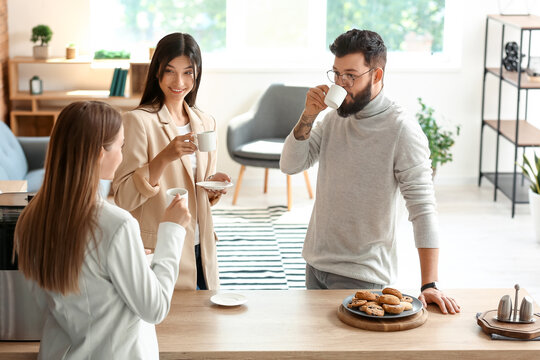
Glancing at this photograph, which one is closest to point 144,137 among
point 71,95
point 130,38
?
point 71,95

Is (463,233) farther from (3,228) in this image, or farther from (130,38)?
(3,228)

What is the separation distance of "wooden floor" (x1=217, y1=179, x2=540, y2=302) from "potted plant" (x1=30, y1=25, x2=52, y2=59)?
1.82m

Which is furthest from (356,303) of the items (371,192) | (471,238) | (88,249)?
(471,238)

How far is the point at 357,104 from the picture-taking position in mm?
2393

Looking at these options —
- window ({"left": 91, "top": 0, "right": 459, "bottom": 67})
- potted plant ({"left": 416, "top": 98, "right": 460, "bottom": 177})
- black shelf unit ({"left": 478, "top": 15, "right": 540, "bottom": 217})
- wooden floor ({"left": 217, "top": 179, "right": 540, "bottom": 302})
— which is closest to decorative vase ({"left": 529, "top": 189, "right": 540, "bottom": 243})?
wooden floor ({"left": 217, "top": 179, "right": 540, "bottom": 302})

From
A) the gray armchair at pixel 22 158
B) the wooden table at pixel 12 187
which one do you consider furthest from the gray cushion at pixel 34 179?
the wooden table at pixel 12 187

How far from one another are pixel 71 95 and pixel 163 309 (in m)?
4.59

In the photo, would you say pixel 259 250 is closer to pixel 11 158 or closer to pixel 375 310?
pixel 11 158

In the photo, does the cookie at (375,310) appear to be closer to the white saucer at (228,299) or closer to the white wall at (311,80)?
the white saucer at (228,299)

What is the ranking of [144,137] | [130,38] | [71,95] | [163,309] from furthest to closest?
[130,38]
[71,95]
[144,137]
[163,309]

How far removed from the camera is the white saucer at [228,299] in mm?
2289

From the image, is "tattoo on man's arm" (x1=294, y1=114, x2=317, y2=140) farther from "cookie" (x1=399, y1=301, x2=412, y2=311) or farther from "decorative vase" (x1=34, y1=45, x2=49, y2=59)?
"decorative vase" (x1=34, y1=45, x2=49, y2=59)

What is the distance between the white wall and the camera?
620 centimetres

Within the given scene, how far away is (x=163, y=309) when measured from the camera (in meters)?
1.76
